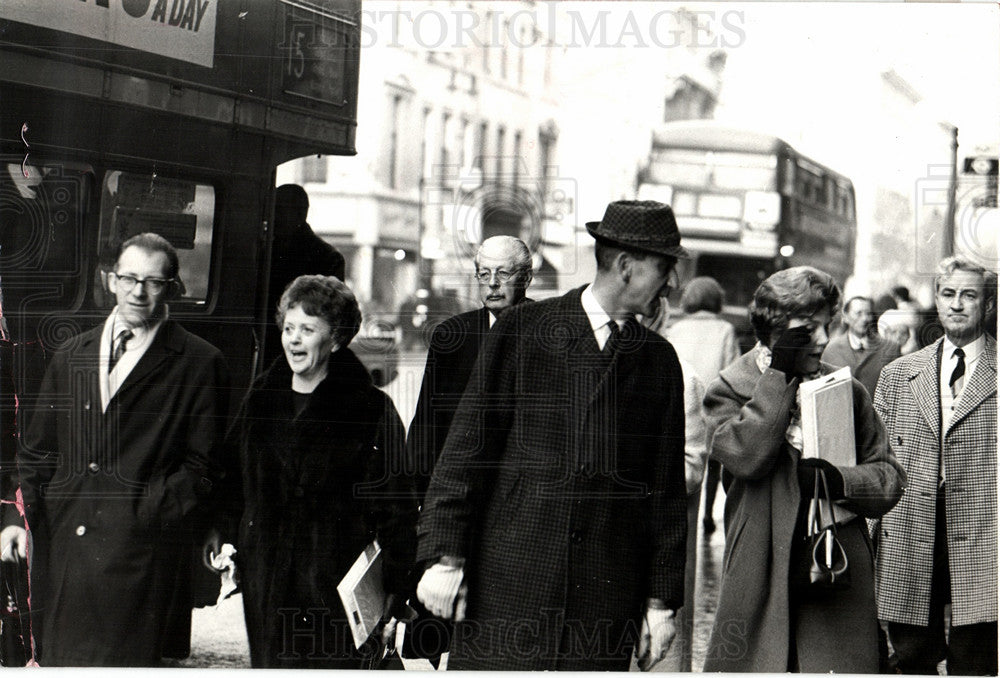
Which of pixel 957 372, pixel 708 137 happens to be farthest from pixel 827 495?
pixel 708 137

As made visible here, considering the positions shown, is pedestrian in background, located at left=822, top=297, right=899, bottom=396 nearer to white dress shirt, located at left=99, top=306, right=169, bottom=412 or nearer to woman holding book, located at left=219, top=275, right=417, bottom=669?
woman holding book, located at left=219, top=275, right=417, bottom=669

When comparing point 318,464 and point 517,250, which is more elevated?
point 517,250

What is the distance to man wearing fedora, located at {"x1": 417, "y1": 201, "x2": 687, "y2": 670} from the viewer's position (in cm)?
400

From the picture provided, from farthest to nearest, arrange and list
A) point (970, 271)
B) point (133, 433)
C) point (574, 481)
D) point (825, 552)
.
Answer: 1. point (970, 271)
2. point (133, 433)
3. point (574, 481)
4. point (825, 552)

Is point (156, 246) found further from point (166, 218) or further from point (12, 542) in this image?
point (12, 542)

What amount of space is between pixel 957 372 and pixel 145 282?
2770 mm

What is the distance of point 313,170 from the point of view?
4.14 meters

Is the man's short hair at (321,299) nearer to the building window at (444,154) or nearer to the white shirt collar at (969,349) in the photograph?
the building window at (444,154)

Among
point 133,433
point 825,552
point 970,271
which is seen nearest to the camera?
point 825,552

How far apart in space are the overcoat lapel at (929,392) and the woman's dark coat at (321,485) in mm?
1768

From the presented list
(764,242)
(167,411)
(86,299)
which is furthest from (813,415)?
(86,299)

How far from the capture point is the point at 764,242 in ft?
13.8

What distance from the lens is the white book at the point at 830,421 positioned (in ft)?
13.5

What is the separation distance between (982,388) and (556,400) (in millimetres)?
1490
